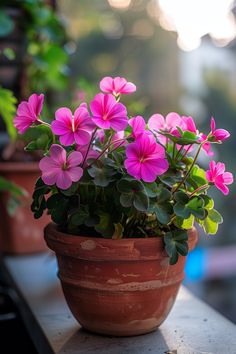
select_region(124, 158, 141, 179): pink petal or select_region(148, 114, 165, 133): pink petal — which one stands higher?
select_region(148, 114, 165, 133): pink petal

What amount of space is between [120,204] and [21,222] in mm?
853

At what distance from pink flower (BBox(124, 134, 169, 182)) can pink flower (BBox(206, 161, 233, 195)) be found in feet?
0.28

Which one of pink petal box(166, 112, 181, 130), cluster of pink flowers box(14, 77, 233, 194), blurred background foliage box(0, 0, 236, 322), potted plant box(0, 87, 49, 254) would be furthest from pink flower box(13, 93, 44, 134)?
blurred background foliage box(0, 0, 236, 322)

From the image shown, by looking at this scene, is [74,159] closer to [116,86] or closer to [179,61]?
[116,86]

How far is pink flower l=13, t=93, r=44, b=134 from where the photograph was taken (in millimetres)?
750

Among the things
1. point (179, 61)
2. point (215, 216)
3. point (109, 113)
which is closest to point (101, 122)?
point (109, 113)

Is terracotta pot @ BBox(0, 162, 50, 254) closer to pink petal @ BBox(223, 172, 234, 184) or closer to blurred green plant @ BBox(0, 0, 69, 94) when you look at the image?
blurred green plant @ BBox(0, 0, 69, 94)

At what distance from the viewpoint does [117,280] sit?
76cm

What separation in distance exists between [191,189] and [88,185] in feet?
0.51

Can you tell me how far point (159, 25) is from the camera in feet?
17.6

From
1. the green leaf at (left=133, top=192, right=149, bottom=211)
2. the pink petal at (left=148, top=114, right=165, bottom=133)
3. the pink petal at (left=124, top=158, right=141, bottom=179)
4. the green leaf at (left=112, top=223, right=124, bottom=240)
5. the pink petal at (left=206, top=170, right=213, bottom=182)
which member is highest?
the pink petal at (left=148, top=114, right=165, bottom=133)

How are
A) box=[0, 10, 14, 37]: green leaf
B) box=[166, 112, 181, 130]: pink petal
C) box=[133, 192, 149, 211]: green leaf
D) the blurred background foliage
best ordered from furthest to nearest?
the blurred background foliage < box=[0, 10, 14, 37]: green leaf < box=[166, 112, 181, 130]: pink petal < box=[133, 192, 149, 211]: green leaf

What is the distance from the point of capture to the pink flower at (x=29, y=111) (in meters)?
0.75

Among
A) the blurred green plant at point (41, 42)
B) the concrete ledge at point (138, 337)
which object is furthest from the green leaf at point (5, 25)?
the concrete ledge at point (138, 337)
